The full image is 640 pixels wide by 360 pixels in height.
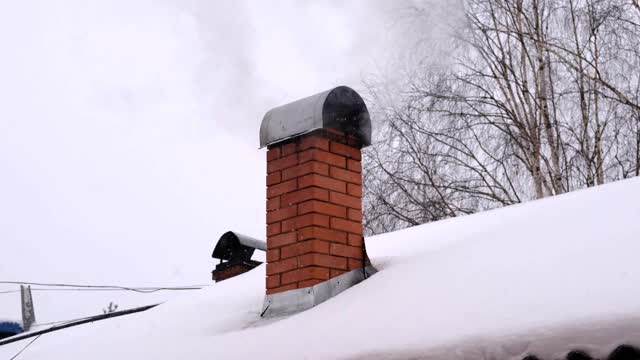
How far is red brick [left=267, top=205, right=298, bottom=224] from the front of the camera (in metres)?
4.86

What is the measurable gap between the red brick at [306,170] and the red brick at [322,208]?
210mm

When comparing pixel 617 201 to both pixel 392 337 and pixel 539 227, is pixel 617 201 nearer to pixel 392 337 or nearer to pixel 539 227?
pixel 539 227

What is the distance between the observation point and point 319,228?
4.71 m

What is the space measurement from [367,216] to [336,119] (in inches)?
328

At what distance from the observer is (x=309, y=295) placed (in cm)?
465

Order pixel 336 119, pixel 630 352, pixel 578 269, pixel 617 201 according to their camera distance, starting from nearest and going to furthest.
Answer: pixel 630 352 < pixel 578 269 < pixel 617 201 < pixel 336 119

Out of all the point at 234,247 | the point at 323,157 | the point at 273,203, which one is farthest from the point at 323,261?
the point at 234,247

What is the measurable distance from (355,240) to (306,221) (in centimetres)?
43

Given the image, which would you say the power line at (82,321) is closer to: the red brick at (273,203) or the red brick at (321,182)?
the red brick at (273,203)

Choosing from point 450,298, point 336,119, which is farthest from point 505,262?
point 336,119

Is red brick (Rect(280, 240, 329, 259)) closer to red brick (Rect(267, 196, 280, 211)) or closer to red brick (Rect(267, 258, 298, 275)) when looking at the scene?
red brick (Rect(267, 258, 298, 275))

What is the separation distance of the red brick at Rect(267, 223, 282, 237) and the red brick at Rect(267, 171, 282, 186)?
11.9 inches

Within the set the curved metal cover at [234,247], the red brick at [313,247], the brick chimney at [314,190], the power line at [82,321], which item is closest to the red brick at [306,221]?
the brick chimney at [314,190]

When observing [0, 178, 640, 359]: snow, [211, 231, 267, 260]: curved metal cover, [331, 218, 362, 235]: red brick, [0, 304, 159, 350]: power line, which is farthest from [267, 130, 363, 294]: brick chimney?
[211, 231, 267, 260]: curved metal cover
